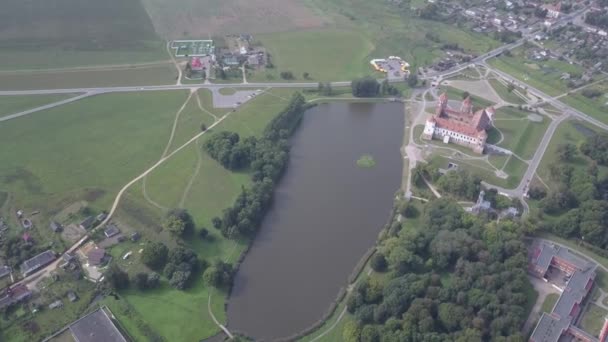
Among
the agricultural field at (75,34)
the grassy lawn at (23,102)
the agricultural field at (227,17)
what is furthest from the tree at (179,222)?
the agricultural field at (227,17)

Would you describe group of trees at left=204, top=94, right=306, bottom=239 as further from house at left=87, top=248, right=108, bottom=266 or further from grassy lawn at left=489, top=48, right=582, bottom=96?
grassy lawn at left=489, top=48, right=582, bottom=96

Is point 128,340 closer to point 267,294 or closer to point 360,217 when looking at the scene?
point 267,294

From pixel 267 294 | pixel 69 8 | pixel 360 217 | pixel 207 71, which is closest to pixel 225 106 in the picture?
pixel 207 71

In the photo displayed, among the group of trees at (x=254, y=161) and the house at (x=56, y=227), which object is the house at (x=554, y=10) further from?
the house at (x=56, y=227)

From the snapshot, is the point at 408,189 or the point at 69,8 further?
the point at 69,8

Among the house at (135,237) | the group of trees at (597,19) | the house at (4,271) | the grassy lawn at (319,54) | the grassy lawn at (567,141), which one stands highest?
the group of trees at (597,19)

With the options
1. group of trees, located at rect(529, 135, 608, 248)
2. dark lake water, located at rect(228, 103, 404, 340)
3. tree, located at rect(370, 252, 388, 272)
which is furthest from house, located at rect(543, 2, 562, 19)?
tree, located at rect(370, 252, 388, 272)
